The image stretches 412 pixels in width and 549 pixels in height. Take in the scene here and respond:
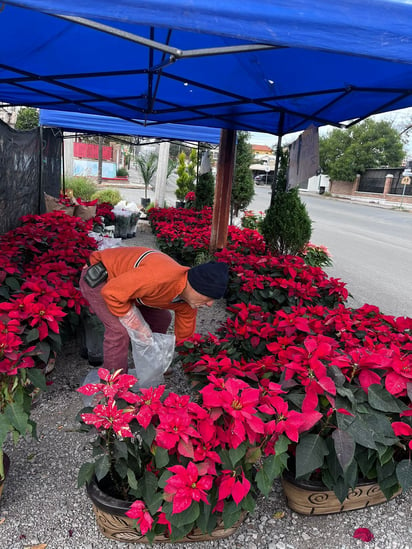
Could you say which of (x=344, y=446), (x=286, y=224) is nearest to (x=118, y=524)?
(x=344, y=446)

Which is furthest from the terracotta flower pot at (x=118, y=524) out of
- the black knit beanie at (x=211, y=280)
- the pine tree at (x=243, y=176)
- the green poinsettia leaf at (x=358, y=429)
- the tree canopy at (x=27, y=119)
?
the tree canopy at (x=27, y=119)

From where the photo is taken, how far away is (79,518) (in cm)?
174

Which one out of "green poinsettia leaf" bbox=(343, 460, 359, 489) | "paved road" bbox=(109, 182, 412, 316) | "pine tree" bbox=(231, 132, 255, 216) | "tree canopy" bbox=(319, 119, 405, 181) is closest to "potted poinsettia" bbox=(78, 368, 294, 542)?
"green poinsettia leaf" bbox=(343, 460, 359, 489)

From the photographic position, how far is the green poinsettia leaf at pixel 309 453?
148cm

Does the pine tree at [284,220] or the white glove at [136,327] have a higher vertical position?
the pine tree at [284,220]

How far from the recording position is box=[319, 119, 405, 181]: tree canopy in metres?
37.5

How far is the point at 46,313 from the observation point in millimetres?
2016

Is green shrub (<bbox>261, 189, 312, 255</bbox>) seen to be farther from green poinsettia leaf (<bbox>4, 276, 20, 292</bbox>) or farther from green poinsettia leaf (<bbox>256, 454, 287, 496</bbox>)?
green poinsettia leaf (<bbox>256, 454, 287, 496</bbox>)

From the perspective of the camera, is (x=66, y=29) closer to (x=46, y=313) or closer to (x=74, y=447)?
(x=46, y=313)

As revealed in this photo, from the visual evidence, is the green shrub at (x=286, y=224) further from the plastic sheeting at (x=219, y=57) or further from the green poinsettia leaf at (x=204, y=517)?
the green poinsettia leaf at (x=204, y=517)

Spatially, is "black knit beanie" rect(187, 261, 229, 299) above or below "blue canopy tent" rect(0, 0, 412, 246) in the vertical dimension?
below

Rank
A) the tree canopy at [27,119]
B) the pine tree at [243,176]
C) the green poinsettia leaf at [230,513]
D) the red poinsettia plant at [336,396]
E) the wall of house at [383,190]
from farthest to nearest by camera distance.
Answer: the wall of house at [383,190]
the tree canopy at [27,119]
the pine tree at [243,176]
the red poinsettia plant at [336,396]
the green poinsettia leaf at [230,513]

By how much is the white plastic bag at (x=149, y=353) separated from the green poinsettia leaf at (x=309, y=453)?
103 cm

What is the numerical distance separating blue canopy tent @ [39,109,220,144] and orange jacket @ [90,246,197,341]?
17.9 ft
